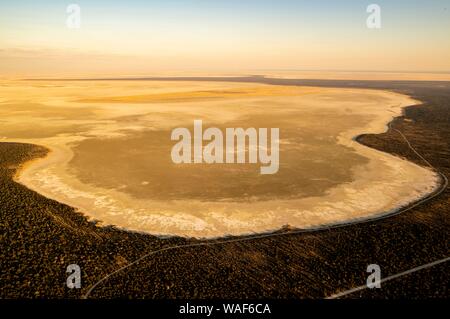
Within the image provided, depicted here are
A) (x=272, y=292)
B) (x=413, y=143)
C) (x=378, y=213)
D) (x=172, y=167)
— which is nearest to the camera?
(x=272, y=292)

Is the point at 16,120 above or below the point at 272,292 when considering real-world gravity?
above

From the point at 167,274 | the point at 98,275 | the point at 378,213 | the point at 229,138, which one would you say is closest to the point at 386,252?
the point at 378,213

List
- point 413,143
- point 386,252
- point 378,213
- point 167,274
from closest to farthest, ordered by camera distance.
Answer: point 167,274, point 386,252, point 378,213, point 413,143

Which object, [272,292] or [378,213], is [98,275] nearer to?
[272,292]

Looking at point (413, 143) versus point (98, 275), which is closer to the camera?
point (98, 275)

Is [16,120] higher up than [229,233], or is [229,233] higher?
[16,120]

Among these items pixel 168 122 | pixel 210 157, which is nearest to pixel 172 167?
pixel 210 157
